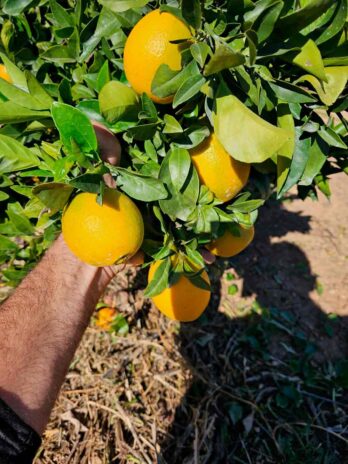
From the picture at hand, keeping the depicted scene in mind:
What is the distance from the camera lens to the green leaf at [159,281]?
0.89 meters

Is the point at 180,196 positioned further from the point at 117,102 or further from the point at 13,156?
the point at 13,156

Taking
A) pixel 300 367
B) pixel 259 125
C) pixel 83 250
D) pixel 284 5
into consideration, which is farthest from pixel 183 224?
pixel 300 367

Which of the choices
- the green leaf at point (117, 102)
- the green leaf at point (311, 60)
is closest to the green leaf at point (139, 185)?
the green leaf at point (117, 102)

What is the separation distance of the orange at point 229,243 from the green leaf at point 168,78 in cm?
42

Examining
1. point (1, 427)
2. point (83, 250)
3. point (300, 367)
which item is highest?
point (83, 250)

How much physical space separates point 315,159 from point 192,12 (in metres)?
0.40

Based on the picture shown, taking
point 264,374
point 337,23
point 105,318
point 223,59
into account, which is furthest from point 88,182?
point 264,374

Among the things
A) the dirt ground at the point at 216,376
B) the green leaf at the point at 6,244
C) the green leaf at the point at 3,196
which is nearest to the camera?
the green leaf at the point at 3,196

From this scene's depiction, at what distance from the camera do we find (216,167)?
0.86 m

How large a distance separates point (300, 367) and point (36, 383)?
4.39ft

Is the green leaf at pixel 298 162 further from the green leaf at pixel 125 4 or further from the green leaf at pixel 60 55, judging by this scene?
the green leaf at pixel 60 55

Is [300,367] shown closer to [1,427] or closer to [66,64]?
[1,427]

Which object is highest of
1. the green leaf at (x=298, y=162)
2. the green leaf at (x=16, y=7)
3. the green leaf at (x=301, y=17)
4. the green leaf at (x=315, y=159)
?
the green leaf at (x=16, y=7)

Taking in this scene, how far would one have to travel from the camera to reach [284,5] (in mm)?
690
